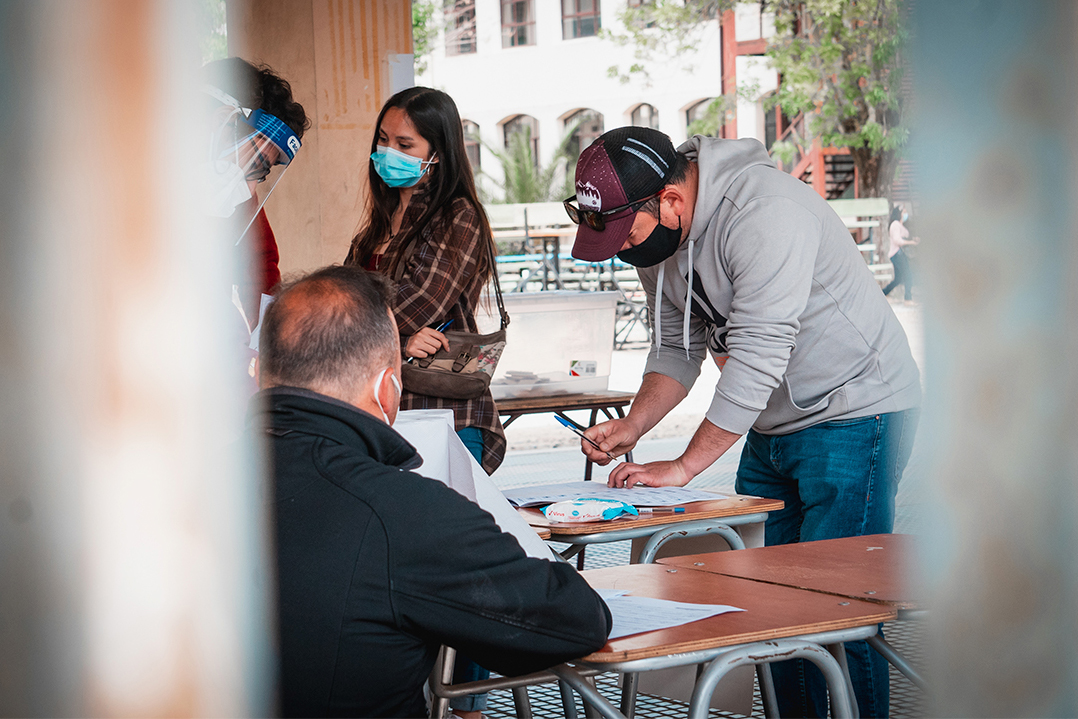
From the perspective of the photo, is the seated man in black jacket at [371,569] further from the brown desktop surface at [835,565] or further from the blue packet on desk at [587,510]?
the blue packet on desk at [587,510]

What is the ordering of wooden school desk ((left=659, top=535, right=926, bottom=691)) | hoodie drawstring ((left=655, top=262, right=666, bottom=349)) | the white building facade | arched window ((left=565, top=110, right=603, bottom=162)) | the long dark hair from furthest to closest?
arched window ((left=565, top=110, right=603, bottom=162)) < the white building facade < the long dark hair < hoodie drawstring ((left=655, top=262, right=666, bottom=349)) < wooden school desk ((left=659, top=535, right=926, bottom=691))

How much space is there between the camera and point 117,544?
0.66 meters

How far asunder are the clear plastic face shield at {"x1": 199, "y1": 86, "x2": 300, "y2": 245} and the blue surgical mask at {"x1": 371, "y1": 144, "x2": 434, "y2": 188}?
0.33m

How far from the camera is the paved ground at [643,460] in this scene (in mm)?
1927

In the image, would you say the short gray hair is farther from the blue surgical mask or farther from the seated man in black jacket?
the blue surgical mask

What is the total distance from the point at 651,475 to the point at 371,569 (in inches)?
52.7

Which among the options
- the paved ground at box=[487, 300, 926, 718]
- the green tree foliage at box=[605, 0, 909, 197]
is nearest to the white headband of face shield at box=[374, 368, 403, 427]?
the paved ground at box=[487, 300, 926, 718]

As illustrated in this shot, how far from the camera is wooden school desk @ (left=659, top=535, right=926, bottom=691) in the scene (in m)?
1.69

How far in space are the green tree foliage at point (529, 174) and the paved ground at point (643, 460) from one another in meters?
13.7

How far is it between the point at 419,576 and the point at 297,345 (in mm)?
353

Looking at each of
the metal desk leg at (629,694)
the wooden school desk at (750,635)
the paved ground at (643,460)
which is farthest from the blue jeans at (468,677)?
the wooden school desk at (750,635)

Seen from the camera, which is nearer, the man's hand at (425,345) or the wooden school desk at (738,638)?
the wooden school desk at (738,638)

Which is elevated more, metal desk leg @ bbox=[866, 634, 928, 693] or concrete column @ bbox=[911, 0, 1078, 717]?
concrete column @ bbox=[911, 0, 1078, 717]

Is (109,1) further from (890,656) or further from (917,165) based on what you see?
(890,656)
